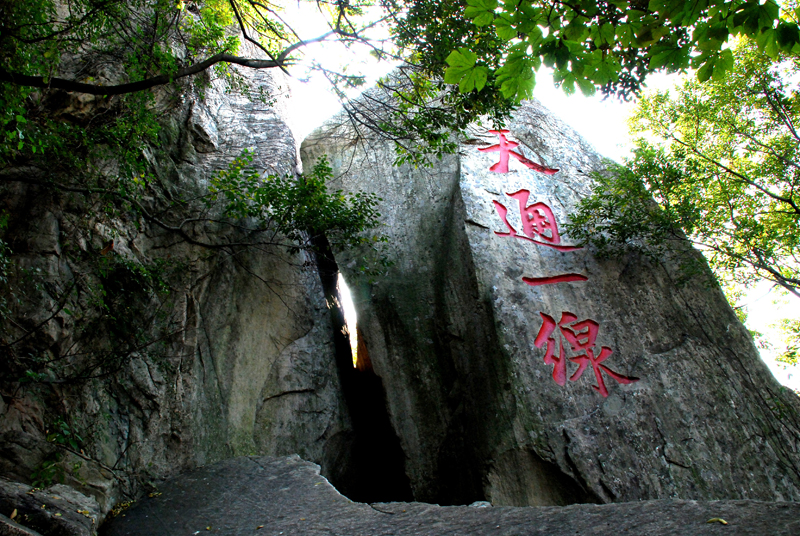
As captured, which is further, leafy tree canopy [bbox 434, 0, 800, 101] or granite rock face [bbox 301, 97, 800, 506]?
granite rock face [bbox 301, 97, 800, 506]

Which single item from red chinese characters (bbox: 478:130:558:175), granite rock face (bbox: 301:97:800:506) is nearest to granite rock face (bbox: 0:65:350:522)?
granite rock face (bbox: 301:97:800:506)

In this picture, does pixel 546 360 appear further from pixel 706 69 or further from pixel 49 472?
pixel 49 472

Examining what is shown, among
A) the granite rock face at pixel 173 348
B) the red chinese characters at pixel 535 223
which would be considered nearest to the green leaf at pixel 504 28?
the granite rock face at pixel 173 348

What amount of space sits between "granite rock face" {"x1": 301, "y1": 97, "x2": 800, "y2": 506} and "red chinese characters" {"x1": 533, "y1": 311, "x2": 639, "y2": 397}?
0.05 ft

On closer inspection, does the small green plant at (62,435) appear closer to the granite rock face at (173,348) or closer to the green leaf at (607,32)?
the granite rock face at (173,348)

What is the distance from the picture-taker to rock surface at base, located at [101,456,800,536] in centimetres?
222

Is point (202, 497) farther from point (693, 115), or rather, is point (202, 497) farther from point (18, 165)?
point (693, 115)

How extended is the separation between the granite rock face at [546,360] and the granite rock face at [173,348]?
0.90 m

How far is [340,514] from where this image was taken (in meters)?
3.09

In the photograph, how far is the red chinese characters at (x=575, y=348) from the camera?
191 inches

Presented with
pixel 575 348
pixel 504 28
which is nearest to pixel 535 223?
pixel 575 348

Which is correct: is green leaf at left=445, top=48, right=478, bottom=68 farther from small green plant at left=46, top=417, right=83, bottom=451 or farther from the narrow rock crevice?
the narrow rock crevice

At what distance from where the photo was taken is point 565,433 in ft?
14.6

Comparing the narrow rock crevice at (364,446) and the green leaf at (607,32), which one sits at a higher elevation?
the green leaf at (607,32)
